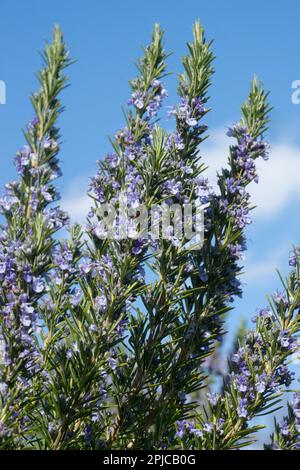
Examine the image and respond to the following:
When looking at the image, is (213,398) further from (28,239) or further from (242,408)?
(28,239)

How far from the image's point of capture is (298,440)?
5.10 m

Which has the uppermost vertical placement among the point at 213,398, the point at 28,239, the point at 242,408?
the point at 28,239

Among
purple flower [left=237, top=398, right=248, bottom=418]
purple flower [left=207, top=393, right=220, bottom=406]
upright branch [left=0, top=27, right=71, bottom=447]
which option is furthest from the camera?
purple flower [left=207, top=393, right=220, bottom=406]

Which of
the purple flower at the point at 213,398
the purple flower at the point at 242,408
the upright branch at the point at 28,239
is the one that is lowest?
the purple flower at the point at 242,408

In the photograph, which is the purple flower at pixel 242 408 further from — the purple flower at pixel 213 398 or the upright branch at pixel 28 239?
the upright branch at pixel 28 239

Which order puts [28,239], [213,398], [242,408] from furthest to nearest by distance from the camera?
[213,398] → [242,408] → [28,239]

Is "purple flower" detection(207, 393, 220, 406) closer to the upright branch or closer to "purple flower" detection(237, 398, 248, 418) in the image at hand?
"purple flower" detection(237, 398, 248, 418)

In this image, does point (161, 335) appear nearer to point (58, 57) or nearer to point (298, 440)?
point (298, 440)

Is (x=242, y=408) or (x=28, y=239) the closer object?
(x=28, y=239)

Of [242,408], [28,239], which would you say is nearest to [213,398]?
[242,408]

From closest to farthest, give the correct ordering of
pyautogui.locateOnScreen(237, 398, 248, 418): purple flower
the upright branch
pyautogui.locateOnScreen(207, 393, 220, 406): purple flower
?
the upright branch
pyautogui.locateOnScreen(237, 398, 248, 418): purple flower
pyautogui.locateOnScreen(207, 393, 220, 406): purple flower

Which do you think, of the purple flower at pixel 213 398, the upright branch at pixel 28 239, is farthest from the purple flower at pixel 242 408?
the upright branch at pixel 28 239

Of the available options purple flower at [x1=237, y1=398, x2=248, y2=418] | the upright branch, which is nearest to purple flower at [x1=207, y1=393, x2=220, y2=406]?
purple flower at [x1=237, y1=398, x2=248, y2=418]
